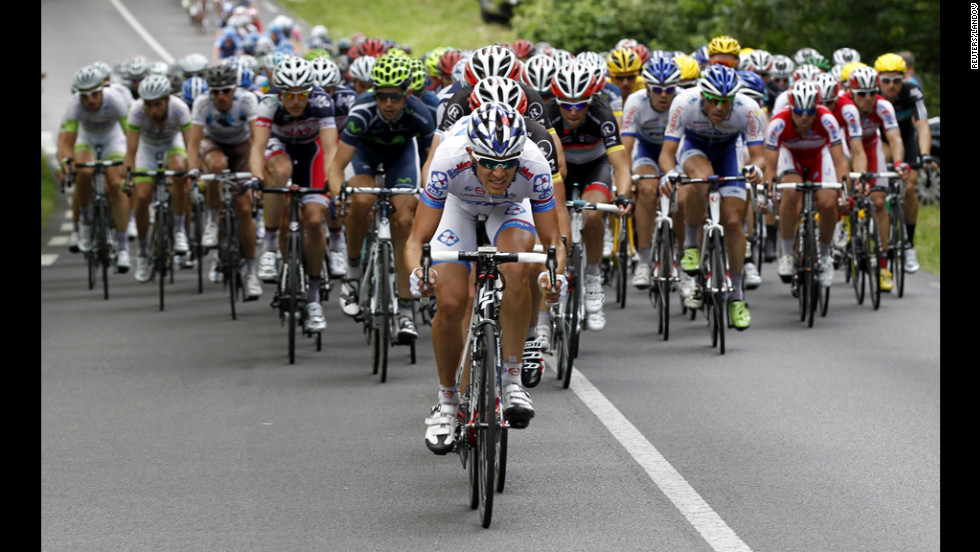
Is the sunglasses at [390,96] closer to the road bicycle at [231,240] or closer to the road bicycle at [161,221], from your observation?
the road bicycle at [231,240]

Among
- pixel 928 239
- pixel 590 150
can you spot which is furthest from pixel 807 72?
pixel 590 150

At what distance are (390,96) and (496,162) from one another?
3.84 meters

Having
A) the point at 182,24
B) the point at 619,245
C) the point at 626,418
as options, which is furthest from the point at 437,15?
the point at 626,418

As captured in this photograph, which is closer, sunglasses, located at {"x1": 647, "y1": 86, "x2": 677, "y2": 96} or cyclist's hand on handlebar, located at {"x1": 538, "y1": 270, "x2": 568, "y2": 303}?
cyclist's hand on handlebar, located at {"x1": 538, "y1": 270, "x2": 568, "y2": 303}

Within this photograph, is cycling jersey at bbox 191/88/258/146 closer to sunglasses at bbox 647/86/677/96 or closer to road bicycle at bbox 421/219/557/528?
sunglasses at bbox 647/86/677/96

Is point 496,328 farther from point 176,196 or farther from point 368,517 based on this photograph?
point 176,196

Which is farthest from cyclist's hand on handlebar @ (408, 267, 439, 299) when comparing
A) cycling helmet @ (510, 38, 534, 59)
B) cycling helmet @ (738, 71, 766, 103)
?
cycling helmet @ (510, 38, 534, 59)

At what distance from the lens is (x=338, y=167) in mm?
10469

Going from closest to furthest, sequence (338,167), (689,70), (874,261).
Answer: (338,167) → (874,261) → (689,70)

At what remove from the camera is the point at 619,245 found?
46.1ft

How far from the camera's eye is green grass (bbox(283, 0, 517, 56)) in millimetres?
47281

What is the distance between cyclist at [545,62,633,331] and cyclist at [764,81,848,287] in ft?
7.62

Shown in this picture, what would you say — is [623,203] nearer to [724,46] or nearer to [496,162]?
[496,162]

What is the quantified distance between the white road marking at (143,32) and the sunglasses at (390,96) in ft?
114
